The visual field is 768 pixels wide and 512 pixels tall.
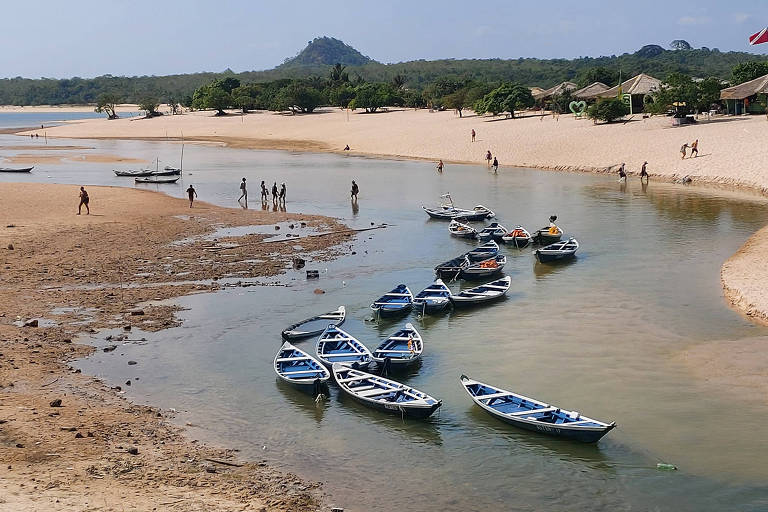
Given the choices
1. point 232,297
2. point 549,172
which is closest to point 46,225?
point 232,297

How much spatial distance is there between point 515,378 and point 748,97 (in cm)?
5528

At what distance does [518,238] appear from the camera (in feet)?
116

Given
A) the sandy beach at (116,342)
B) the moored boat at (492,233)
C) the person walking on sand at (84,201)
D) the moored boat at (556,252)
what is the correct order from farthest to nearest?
the person walking on sand at (84,201) < the moored boat at (492,233) < the moored boat at (556,252) < the sandy beach at (116,342)

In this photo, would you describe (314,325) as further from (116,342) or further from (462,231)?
(462,231)

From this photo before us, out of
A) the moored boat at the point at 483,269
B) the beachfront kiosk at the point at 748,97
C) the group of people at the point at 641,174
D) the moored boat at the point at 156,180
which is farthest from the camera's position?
the beachfront kiosk at the point at 748,97

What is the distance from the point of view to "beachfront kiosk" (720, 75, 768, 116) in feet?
212

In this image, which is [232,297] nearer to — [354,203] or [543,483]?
[543,483]

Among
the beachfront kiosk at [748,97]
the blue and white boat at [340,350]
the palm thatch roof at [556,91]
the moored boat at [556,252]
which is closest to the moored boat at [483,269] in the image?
the moored boat at [556,252]

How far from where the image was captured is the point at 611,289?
1109 inches

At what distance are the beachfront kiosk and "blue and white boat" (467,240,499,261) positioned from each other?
1596 inches

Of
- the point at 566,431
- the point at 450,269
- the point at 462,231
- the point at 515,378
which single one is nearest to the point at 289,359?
the point at 515,378

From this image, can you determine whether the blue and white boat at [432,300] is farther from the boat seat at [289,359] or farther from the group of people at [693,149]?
the group of people at [693,149]

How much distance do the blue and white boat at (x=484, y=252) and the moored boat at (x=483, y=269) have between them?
51 cm

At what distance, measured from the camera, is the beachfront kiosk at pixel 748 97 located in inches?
2542
